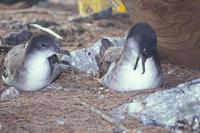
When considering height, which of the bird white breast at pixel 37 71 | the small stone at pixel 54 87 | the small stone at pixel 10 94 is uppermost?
the bird white breast at pixel 37 71

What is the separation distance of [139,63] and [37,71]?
4.17 ft

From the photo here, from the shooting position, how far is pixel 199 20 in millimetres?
6867

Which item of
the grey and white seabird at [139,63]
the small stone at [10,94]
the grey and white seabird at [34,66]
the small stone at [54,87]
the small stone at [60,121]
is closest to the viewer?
the small stone at [60,121]

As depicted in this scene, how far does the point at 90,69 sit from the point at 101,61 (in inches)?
23.7

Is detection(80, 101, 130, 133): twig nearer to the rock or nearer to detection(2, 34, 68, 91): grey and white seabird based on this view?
the rock

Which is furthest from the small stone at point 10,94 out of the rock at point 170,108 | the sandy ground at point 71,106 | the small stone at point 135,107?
the small stone at point 135,107

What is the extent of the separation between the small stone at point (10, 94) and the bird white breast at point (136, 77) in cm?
120

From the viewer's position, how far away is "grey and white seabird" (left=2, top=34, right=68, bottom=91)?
690 cm

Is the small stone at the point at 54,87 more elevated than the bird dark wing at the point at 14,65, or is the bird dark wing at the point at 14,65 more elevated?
the bird dark wing at the point at 14,65

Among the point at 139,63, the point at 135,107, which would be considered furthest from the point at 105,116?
the point at 139,63

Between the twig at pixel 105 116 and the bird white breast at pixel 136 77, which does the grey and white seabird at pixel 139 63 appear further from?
the twig at pixel 105 116

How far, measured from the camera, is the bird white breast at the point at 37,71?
6.90 metres

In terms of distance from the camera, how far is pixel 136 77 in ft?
21.1

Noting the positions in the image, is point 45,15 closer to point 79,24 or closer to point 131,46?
point 79,24
